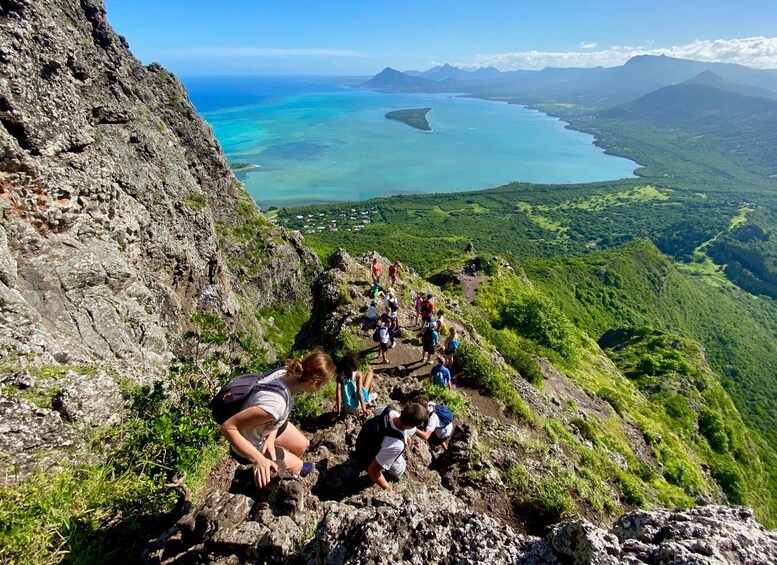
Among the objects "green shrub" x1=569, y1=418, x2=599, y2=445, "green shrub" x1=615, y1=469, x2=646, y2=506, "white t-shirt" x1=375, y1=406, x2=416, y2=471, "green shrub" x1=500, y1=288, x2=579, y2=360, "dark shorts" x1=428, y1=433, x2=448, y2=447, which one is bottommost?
"green shrub" x1=500, y1=288, x2=579, y2=360

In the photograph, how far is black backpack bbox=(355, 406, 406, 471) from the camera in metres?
6.35

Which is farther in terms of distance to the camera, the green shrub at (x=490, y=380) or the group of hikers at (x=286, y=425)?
the green shrub at (x=490, y=380)

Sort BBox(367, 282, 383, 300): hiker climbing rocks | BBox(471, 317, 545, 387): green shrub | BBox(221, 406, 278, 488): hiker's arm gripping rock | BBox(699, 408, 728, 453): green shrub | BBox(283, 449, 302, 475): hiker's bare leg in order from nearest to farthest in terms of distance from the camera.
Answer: BBox(221, 406, 278, 488): hiker's arm gripping rock
BBox(283, 449, 302, 475): hiker's bare leg
BBox(367, 282, 383, 300): hiker climbing rocks
BBox(471, 317, 545, 387): green shrub
BBox(699, 408, 728, 453): green shrub

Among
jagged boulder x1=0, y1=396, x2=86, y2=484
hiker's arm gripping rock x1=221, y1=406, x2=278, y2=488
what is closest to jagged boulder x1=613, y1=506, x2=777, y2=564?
hiker's arm gripping rock x1=221, y1=406, x2=278, y2=488

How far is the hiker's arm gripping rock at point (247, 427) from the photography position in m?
4.48

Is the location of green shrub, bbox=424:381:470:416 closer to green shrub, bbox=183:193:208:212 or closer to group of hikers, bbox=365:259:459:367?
group of hikers, bbox=365:259:459:367

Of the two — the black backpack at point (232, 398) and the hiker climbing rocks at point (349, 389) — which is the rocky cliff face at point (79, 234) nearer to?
the black backpack at point (232, 398)

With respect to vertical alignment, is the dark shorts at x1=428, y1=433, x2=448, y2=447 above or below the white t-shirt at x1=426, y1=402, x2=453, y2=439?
below

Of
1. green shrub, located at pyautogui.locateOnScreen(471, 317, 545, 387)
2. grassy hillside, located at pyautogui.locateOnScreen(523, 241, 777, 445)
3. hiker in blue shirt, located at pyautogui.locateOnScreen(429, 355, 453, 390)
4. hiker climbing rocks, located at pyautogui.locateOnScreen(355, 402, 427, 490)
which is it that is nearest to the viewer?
hiker climbing rocks, located at pyautogui.locateOnScreen(355, 402, 427, 490)

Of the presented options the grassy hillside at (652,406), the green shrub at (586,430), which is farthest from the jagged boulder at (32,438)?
the green shrub at (586,430)

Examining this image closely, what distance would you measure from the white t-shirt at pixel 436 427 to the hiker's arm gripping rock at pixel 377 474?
64.9 inches

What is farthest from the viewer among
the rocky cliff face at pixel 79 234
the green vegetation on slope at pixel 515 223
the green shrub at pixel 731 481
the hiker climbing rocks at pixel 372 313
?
the green vegetation on slope at pixel 515 223

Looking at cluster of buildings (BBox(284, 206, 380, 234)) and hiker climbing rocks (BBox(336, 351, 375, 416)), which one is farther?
cluster of buildings (BBox(284, 206, 380, 234))

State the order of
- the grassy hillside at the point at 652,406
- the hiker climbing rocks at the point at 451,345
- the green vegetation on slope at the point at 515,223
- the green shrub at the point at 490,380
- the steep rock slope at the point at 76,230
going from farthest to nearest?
the green vegetation on slope at the point at 515,223 → the grassy hillside at the point at 652,406 → the hiker climbing rocks at the point at 451,345 → the green shrub at the point at 490,380 → the steep rock slope at the point at 76,230
